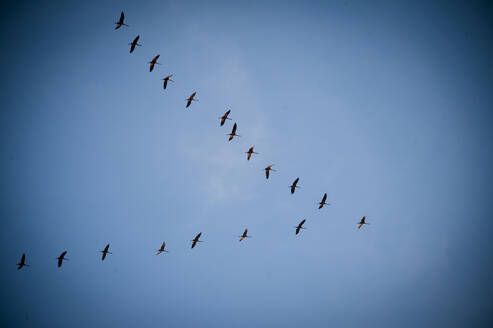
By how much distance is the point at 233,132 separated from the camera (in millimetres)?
30516

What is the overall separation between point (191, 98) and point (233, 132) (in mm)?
5948

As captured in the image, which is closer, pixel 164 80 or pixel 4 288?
pixel 164 80

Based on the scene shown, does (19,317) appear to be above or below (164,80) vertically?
below

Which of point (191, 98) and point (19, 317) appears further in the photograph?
point (19, 317)

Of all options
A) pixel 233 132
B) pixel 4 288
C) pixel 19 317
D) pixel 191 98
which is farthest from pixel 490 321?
pixel 4 288

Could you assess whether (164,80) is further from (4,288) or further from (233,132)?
(4,288)

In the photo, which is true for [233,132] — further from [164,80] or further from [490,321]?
[490,321]

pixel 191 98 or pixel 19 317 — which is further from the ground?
pixel 191 98

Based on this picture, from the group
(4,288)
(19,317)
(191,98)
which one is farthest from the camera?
(4,288)

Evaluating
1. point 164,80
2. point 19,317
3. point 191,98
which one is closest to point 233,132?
point 191,98

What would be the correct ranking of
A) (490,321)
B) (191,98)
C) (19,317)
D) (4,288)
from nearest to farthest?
(191,98) < (490,321) < (19,317) < (4,288)

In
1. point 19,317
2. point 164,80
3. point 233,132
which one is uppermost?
point 164,80

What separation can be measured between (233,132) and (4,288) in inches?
4854

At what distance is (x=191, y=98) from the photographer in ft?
99.6
